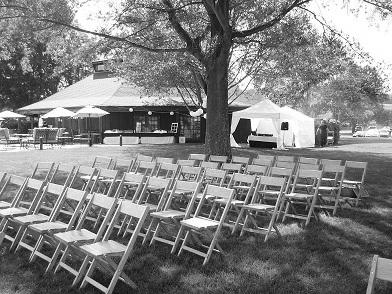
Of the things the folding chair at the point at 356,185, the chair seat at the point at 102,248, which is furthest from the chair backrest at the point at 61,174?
the folding chair at the point at 356,185

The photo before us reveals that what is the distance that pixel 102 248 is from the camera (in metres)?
4.25

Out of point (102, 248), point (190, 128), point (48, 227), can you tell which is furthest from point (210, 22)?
point (190, 128)

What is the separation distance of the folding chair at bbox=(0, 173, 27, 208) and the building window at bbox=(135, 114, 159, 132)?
815 inches

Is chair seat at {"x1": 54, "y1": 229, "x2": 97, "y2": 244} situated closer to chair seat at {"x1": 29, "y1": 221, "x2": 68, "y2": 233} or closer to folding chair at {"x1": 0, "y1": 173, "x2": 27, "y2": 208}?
chair seat at {"x1": 29, "y1": 221, "x2": 68, "y2": 233}

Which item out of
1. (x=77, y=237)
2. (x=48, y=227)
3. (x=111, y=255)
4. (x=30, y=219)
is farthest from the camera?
(x=30, y=219)

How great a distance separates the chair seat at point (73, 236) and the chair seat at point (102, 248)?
197 mm

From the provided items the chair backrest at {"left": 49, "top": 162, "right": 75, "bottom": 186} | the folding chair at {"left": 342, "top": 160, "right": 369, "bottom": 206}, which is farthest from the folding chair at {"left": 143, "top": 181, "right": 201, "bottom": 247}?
the folding chair at {"left": 342, "top": 160, "right": 369, "bottom": 206}

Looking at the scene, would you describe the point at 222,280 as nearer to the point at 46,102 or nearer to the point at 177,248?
the point at 177,248

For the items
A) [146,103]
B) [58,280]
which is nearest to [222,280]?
[58,280]

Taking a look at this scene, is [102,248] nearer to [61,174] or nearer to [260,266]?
[260,266]

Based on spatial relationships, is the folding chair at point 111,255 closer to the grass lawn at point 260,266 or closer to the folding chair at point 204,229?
the grass lawn at point 260,266

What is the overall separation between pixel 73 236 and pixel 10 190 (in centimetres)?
558

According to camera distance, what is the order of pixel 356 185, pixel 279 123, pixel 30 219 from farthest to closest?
1. pixel 279 123
2. pixel 356 185
3. pixel 30 219

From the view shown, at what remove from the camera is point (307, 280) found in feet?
14.8
